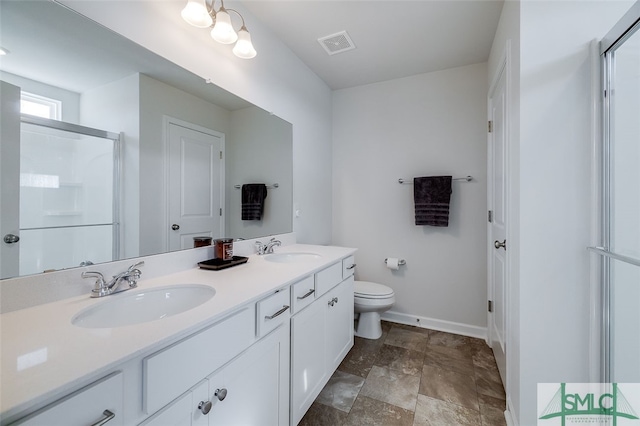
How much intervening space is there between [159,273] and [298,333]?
2.33 ft

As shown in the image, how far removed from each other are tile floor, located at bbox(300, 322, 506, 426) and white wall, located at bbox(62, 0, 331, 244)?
1101mm

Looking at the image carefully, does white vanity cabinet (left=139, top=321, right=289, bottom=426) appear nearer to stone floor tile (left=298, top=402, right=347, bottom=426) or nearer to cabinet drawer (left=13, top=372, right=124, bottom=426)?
cabinet drawer (left=13, top=372, right=124, bottom=426)

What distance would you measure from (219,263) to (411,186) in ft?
6.26

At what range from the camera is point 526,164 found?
1.25m

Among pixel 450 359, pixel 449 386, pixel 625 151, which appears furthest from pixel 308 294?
pixel 625 151

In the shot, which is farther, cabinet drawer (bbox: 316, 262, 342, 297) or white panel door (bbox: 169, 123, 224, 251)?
cabinet drawer (bbox: 316, 262, 342, 297)

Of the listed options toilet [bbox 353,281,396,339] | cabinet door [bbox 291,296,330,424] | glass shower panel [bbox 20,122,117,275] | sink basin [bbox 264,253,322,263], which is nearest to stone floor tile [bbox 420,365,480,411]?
toilet [bbox 353,281,396,339]

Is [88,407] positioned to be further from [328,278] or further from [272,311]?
[328,278]

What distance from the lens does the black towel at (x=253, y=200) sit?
5.72ft

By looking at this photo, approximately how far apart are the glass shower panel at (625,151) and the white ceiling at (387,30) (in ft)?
3.07

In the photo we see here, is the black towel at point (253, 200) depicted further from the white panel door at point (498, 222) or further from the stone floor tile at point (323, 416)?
the white panel door at point (498, 222)

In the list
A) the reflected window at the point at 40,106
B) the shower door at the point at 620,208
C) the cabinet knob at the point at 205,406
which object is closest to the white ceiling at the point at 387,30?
the shower door at the point at 620,208

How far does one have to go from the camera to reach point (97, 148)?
1.04 meters

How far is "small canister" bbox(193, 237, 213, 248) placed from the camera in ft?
4.64
